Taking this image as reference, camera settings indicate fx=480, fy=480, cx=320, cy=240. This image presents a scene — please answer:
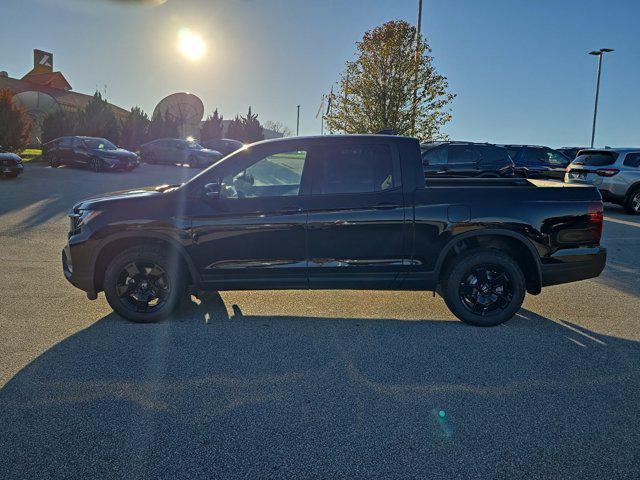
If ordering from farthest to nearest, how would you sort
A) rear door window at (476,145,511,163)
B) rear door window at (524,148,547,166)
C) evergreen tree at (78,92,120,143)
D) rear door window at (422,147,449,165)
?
evergreen tree at (78,92,120,143) → rear door window at (524,148,547,166) → rear door window at (476,145,511,163) → rear door window at (422,147,449,165)

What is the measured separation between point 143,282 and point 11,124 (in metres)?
23.6

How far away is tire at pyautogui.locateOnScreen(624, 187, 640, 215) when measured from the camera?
42.5ft

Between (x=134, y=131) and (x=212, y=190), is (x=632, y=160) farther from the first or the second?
(x=134, y=131)

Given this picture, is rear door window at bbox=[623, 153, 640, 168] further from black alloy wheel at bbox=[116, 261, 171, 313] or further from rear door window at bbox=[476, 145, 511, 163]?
black alloy wheel at bbox=[116, 261, 171, 313]

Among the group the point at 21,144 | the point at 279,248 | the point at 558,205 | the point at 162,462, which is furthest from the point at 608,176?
the point at 21,144

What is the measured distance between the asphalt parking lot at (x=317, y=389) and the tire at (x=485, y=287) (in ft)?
0.50

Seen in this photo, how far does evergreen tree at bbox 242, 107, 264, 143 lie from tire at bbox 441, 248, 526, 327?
46162 millimetres

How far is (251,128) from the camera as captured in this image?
49.3 metres

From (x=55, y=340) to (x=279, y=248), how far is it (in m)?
2.10

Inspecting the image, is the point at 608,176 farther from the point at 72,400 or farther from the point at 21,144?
the point at 21,144

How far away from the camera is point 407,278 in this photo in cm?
461

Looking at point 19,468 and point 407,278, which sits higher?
point 407,278

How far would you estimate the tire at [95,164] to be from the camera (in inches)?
827

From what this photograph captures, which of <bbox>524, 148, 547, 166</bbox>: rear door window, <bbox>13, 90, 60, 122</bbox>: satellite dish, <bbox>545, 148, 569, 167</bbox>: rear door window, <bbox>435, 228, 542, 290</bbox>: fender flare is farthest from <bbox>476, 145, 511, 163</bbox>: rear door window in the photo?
<bbox>13, 90, 60, 122</bbox>: satellite dish
